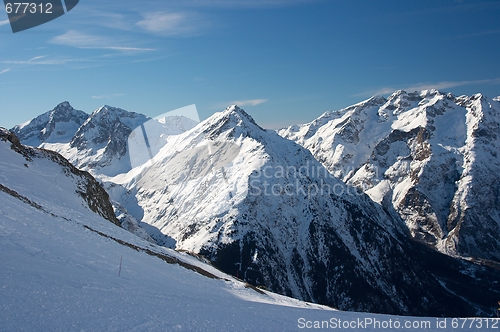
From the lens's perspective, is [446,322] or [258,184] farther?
[258,184]

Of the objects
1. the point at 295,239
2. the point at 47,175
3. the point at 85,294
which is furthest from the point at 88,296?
the point at 295,239

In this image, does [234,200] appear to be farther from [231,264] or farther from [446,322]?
[446,322]

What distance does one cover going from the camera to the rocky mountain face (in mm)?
42062

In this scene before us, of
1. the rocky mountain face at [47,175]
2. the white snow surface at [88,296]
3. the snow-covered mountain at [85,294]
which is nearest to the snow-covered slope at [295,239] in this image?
the rocky mountain face at [47,175]

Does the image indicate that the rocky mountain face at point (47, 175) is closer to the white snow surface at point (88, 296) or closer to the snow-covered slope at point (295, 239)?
the white snow surface at point (88, 296)

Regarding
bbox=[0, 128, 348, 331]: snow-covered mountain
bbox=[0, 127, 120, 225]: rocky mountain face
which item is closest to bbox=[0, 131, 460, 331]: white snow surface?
bbox=[0, 128, 348, 331]: snow-covered mountain

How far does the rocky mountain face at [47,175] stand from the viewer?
4206cm

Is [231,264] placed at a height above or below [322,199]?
below

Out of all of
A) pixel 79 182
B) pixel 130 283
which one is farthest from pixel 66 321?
pixel 79 182

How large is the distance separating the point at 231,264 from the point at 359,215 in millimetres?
86470

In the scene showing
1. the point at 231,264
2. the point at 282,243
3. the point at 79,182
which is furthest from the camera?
the point at 282,243

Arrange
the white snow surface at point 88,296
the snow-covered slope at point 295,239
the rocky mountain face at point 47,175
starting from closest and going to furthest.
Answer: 1. the white snow surface at point 88,296
2. the rocky mountain face at point 47,175
3. the snow-covered slope at point 295,239

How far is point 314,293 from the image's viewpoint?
14138 centimetres

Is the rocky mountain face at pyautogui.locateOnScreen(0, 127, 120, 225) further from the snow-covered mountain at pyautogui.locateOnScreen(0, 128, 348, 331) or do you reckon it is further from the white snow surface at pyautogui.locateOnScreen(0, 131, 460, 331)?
the white snow surface at pyautogui.locateOnScreen(0, 131, 460, 331)
